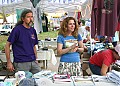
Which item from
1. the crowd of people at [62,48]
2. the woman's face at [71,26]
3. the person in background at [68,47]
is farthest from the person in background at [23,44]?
the woman's face at [71,26]

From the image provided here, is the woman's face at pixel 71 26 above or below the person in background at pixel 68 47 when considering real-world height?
above

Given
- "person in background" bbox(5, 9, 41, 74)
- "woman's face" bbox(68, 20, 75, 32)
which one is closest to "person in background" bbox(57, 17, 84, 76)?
"woman's face" bbox(68, 20, 75, 32)

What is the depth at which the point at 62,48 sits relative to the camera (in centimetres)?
384

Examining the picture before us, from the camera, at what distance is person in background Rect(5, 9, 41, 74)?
3.91 meters

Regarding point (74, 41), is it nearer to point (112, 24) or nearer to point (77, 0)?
point (112, 24)

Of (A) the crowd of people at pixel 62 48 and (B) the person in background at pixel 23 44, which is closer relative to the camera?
(A) the crowd of people at pixel 62 48

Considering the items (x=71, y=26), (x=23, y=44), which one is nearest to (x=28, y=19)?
(x=23, y=44)

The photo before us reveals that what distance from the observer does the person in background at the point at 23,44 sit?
3908mm

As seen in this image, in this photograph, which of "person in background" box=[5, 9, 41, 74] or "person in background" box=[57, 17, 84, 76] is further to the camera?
"person in background" box=[5, 9, 41, 74]

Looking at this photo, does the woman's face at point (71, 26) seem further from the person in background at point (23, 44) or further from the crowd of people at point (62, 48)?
the person in background at point (23, 44)

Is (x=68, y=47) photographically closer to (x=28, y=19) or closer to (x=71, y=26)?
(x=71, y=26)

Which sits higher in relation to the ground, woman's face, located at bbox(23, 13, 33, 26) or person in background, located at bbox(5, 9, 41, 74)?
woman's face, located at bbox(23, 13, 33, 26)

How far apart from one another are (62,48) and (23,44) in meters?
0.59

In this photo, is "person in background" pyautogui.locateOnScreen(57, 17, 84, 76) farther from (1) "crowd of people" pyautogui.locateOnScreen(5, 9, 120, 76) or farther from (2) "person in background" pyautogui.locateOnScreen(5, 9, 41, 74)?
(2) "person in background" pyautogui.locateOnScreen(5, 9, 41, 74)
